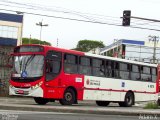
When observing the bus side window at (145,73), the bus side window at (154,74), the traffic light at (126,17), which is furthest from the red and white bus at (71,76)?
the traffic light at (126,17)

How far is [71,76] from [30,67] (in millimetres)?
2679

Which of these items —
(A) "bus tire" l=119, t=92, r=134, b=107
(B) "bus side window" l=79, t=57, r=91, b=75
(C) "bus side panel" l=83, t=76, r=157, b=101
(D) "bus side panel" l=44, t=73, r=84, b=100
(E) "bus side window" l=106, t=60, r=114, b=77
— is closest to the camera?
(D) "bus side panel" l=44, t=73, r=84, b=100

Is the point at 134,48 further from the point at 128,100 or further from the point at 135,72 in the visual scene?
the point at 128,100

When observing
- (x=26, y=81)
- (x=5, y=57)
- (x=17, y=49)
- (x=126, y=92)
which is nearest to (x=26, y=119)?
(x=26, y=81)

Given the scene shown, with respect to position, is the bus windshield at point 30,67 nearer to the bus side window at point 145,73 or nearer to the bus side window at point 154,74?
the bus side window at point 145,73

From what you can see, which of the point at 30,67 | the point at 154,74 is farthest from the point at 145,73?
the point at 30,67

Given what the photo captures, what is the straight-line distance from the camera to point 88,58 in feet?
93.8

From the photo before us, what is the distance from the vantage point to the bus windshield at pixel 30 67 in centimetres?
2558

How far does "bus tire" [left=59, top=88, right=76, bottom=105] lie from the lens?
87.8ft

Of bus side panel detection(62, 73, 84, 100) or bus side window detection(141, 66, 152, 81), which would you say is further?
bus side window detection(141, 66, 152, 81)

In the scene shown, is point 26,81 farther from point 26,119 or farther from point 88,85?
point 26,119

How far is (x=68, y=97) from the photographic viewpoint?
2702cm

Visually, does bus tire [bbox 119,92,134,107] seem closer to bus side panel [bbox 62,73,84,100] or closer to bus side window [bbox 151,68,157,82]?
bus side window [bbox 151,68,157,82]

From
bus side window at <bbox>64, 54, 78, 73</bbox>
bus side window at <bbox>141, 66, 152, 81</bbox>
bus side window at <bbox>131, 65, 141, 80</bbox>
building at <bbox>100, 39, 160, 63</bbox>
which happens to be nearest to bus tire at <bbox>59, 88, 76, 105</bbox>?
bus side window at <bbox>64, 54, 78, 73</bbox>
